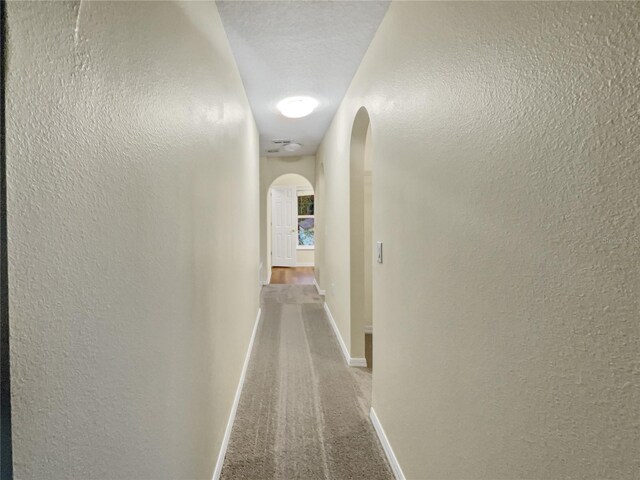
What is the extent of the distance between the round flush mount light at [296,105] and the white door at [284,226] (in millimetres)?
5440

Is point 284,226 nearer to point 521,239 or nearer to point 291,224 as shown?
point 291,224

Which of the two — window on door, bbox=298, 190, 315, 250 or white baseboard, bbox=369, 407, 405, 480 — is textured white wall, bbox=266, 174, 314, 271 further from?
white baseboard, bbox=369, 407, 405, 480

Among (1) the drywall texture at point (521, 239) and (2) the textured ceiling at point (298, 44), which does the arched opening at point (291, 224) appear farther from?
(1) the drywall texture at point (521, 239)

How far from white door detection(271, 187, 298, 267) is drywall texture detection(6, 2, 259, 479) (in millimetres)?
7222

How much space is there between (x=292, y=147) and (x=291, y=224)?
13.0 feet

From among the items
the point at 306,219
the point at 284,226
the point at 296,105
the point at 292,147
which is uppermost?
the point at 292,147

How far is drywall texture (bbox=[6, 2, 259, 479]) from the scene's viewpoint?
433 millimetres

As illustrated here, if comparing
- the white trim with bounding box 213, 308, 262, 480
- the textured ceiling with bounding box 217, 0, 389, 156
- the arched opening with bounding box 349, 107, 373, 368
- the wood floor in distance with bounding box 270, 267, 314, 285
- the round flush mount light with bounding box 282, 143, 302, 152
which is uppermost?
the round flush mount light with bounding box 282, 143, 302, 152

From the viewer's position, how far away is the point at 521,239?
0.70 metres

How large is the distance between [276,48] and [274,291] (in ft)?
13.5

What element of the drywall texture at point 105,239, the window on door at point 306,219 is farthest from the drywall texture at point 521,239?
the window on door at point 306,219

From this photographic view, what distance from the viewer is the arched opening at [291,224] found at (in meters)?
8.33

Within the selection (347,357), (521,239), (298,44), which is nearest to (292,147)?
(298,44)

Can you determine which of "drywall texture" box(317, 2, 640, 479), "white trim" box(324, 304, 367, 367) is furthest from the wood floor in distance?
"drywall texture" box(317, 2, 640, 479)
